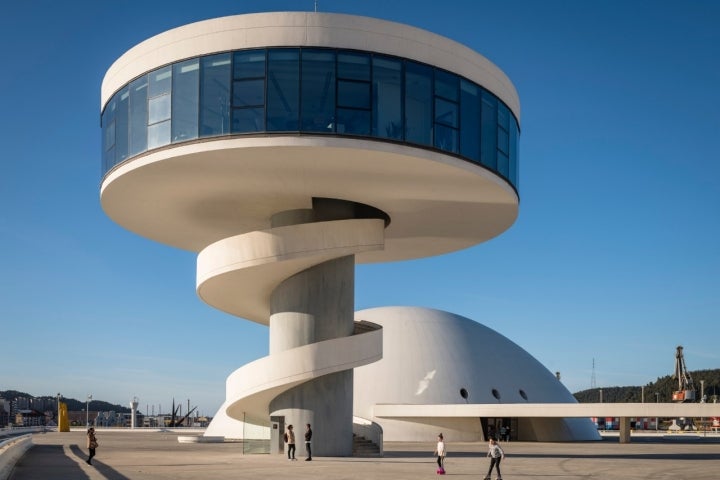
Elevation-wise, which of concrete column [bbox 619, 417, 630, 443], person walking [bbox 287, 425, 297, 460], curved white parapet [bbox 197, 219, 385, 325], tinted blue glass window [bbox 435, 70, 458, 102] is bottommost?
concrete column [bbox 619, 417, 630, 443]

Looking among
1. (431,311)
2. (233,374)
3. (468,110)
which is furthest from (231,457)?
(431,311)

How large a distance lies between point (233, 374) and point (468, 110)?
519 inches

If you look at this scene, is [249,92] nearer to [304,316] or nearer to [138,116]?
[138,116]

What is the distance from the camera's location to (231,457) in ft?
120

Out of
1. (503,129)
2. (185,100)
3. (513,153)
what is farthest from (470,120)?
(185,100)

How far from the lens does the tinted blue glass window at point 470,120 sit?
3238cm

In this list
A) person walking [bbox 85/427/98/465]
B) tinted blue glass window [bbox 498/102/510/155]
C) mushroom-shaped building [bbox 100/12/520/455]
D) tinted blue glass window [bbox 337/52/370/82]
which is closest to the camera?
mushroom-shaped building [bbox 100/12/520/455]

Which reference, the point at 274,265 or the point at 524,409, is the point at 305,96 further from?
the point at 524,409

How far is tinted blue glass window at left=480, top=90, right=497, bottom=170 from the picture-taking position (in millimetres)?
33250

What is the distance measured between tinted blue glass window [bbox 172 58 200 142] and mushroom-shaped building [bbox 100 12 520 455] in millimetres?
61

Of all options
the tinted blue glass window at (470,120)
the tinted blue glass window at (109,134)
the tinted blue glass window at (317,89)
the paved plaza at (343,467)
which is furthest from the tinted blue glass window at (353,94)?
the paved plaza at (343,467)

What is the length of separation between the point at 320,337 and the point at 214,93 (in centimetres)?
1007

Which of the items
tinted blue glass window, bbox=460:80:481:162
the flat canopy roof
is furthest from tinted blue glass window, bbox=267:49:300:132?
the flat canopy roof

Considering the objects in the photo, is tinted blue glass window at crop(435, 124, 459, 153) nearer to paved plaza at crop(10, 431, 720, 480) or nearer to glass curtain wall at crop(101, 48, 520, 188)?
glass curtain wall at crop(101, 48, 520, 188)
